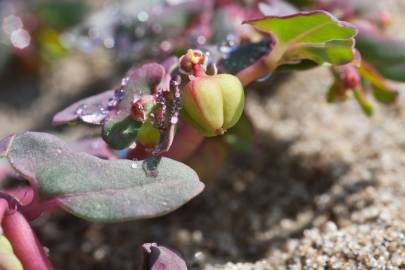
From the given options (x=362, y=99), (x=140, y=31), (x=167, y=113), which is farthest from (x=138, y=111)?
(x=140, y=31)

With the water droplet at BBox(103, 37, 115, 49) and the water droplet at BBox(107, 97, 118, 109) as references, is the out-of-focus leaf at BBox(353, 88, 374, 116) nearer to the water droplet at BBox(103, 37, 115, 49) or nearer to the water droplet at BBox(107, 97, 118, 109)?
the water droplet at BBox(107, 97, 118, 109)

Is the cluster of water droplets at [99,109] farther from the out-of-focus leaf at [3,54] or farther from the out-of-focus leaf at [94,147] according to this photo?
the out-of-focus leaf at [3,54]

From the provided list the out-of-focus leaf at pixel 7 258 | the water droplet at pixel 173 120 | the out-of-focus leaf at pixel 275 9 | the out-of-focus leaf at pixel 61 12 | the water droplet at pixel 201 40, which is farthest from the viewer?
the out-of-focus leaf at pixel 61 12

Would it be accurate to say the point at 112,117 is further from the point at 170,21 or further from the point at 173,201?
the point at 170,21

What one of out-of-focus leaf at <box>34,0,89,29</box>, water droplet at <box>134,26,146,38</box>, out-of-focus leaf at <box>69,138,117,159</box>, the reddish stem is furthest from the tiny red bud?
out-of-focus leaf at <box>34,0,89,29</box>

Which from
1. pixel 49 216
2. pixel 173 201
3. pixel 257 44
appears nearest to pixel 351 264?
pixel 173 201

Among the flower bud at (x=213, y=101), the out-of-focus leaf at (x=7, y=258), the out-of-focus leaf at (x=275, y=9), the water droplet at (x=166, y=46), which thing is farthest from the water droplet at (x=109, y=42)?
the out-of-focus leaf at (x=7, y=258)
